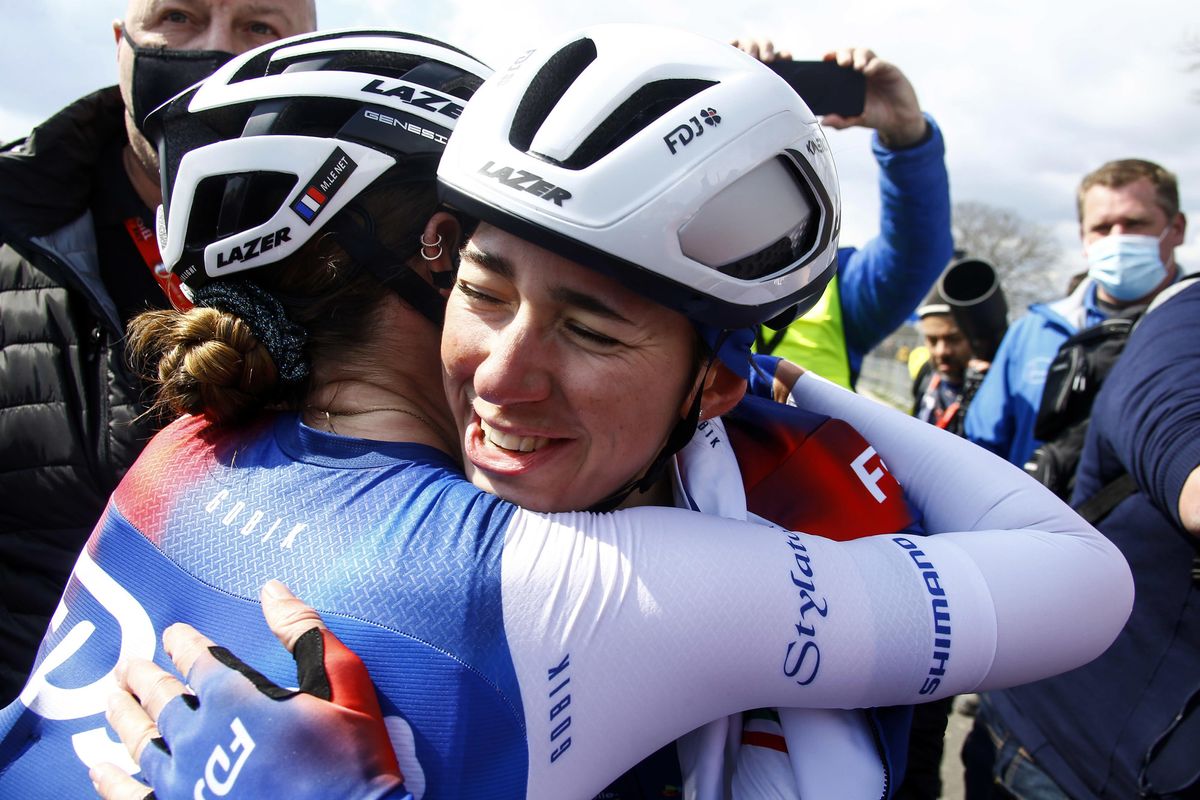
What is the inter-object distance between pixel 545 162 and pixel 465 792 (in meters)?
0.98

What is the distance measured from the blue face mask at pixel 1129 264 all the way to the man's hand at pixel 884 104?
227cm

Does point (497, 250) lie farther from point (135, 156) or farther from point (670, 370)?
point (135, 156)

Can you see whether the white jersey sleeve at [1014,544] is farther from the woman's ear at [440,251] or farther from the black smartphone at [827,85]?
the black smartphone at [827,85]

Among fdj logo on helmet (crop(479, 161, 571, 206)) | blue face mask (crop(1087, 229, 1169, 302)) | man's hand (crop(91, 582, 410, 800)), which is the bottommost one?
blue face mask (crop(1087, 229, 1169, 302))

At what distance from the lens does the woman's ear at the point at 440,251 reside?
168 cm

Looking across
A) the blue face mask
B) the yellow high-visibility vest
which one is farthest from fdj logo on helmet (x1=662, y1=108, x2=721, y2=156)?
the blue face mask

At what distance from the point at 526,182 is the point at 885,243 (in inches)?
99.0

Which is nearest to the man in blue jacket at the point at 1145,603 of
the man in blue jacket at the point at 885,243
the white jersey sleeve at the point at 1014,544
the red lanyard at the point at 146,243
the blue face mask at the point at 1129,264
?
the white jersey sleeve at the point at 1014,544

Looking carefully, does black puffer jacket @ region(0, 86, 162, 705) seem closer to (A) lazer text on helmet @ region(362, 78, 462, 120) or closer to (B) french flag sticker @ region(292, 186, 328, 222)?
(B) french flag sticker @ region(292, 186, 328, 222)

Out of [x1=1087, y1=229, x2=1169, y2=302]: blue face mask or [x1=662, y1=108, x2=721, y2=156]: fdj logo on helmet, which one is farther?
[x1=1087, y1=229, x2=1169, y2=302]: blue face mask

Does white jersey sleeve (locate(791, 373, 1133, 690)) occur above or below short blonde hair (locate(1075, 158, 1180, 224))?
below

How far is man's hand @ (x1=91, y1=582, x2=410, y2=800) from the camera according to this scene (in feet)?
3.60

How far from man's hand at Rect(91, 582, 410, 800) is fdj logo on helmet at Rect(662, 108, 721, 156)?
0.94 metres

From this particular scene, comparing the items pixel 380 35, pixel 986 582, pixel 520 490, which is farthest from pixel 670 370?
pixel 380 35
